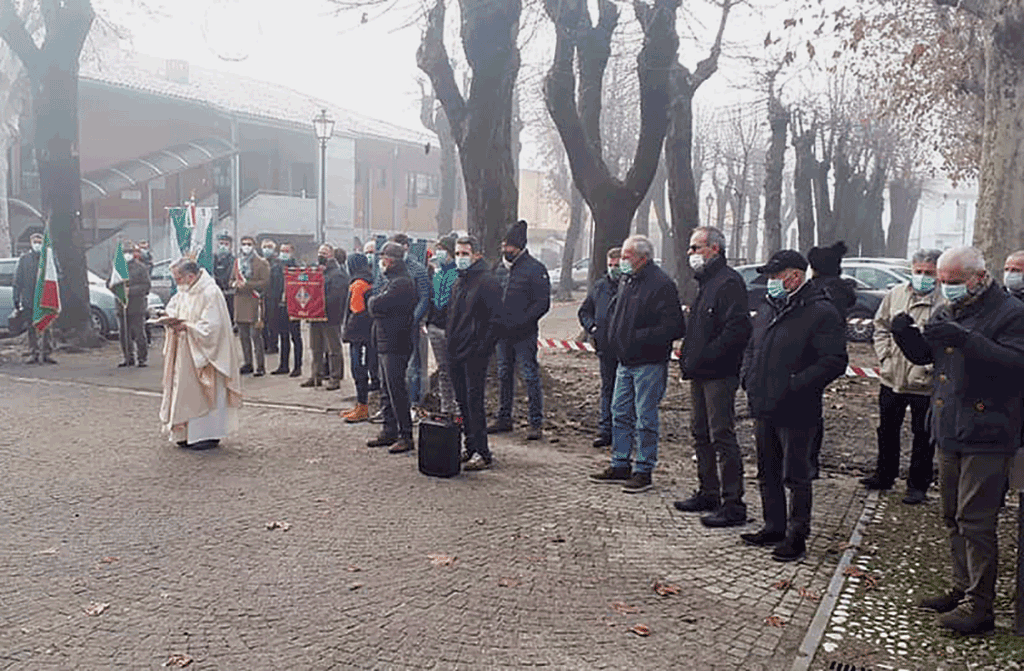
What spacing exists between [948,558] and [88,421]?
29.3ft

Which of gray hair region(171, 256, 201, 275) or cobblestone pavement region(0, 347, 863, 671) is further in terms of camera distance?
gray hair region(171, 256, 201, 275)

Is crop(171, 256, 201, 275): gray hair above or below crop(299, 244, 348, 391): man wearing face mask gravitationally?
above

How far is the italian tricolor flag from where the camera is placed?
14852 mm

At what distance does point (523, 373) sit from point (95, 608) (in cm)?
570

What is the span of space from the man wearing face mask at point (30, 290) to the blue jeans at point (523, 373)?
8926 millimetres

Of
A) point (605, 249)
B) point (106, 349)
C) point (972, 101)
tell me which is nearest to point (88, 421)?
point (106, 349)

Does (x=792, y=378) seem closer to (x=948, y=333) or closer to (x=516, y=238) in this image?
(x=948, y=333)

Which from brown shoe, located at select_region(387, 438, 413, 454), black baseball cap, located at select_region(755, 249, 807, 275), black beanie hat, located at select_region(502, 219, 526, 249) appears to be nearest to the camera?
black baseball cap, located at select_region(755, 249, 807, 275)

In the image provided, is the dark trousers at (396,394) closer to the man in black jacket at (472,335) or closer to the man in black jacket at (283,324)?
the man in black jacket at (472,335)

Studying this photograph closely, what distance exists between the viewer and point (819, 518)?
24.7 ft

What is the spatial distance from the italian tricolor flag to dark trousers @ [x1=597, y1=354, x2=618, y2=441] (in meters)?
9.39

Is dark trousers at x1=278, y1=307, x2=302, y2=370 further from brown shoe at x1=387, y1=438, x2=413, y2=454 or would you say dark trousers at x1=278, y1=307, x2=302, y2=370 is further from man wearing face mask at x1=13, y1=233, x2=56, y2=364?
brown shoe at x1=387, y1=438, x2=413, y2=454

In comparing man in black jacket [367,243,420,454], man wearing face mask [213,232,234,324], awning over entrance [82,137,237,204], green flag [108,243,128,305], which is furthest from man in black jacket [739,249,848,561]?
awning over entrance [82,137,237,204]

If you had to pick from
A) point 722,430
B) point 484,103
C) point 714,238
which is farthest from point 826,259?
point 484,103
